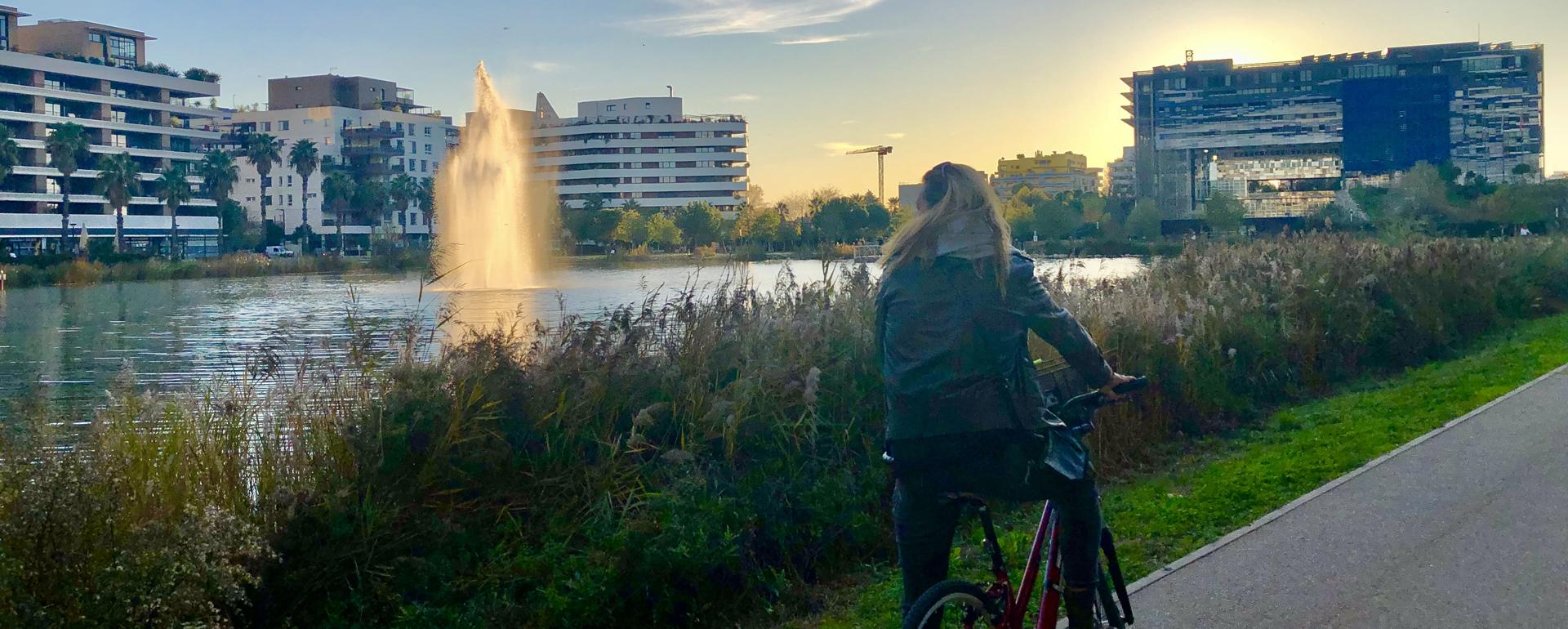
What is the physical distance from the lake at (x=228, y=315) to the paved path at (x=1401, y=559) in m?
4.67

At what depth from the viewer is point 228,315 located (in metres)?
35.1

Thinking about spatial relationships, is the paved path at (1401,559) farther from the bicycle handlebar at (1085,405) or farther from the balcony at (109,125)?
the balcony at (109,125)

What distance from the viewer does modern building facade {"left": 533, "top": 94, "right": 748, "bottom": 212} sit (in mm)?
188875

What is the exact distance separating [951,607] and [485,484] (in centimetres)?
365

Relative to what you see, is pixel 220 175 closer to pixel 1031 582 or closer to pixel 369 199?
pixel 369 199

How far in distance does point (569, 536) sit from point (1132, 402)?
6.28 meters

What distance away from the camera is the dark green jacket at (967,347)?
4438 millimetres

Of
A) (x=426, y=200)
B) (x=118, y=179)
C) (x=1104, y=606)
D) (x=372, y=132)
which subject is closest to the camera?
(x=1104, y=606)

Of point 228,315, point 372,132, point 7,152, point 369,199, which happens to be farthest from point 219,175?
point 228,315

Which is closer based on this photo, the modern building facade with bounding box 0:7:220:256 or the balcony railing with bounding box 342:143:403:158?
the modern building facade with bounding box 0:7:220:256

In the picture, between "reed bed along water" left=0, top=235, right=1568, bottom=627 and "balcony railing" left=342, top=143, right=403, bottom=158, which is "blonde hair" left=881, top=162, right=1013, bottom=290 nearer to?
"reed bed along water" left=0, top=235, right=1568, bottom=627

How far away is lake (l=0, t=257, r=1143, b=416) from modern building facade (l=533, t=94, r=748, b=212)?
13076 cm

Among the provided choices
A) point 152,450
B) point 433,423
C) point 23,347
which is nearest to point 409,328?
point 433,423

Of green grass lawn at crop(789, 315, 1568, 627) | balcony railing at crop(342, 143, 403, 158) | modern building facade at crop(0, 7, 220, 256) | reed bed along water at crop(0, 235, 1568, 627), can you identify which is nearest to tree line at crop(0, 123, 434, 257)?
modern building facade at crop(0, 7, 220, 256)
